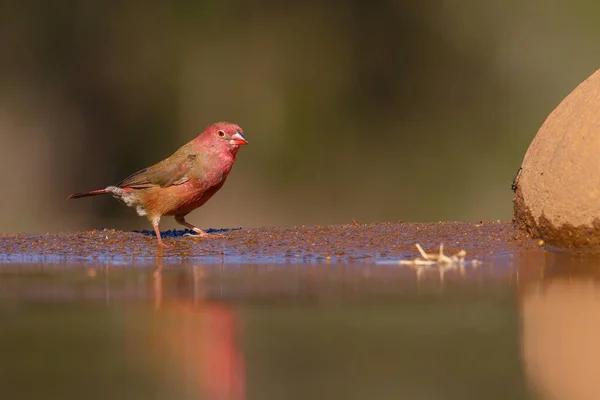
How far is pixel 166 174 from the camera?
739cm

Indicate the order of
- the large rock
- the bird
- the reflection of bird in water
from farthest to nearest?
the bird
the large rock
the reflection of bird in water

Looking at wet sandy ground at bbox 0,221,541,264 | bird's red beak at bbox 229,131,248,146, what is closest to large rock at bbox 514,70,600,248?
wet sandy ground at bbox 0,221,541,264

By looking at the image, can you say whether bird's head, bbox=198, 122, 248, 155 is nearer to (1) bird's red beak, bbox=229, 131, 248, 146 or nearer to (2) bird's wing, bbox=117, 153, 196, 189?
(1) bird's red beak, bbox=229, 131, 248, 146

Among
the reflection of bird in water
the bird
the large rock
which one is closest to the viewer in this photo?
the reflection of bird in water

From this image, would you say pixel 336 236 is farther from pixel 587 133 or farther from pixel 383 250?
pixel 587 133

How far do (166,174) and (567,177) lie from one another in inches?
111

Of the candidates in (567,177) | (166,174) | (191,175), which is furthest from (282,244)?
(567,177)

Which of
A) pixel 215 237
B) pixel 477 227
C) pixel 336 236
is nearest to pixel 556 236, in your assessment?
pixel 477 227

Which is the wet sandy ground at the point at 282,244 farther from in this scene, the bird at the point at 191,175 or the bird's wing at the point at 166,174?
the bird's wing at the point at 166,174

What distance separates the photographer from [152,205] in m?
7.49

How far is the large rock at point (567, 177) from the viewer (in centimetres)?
634

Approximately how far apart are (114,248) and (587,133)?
319 cm

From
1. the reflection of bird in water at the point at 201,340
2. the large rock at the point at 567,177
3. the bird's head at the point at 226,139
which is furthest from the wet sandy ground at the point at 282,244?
the reflection of bird in water at the point at 201,340

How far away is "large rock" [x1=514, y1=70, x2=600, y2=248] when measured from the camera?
20.8ft
